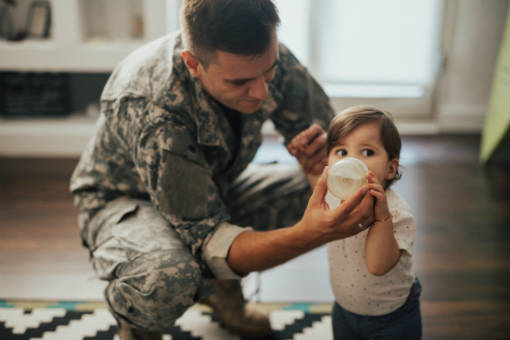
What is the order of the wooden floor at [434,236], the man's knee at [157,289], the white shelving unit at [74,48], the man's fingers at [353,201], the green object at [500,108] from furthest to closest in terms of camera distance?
the white shelving unit at [74,48] < the green object at [500,108] < the wooden floor at [434,236] < the man's knee at [157,289] < the man's fingers at [353,201]

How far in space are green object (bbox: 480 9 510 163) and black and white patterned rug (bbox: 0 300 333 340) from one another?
118cm

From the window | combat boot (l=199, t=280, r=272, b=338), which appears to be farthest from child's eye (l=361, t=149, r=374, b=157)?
the window

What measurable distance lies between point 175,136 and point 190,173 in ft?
0.28

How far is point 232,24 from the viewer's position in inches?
37.8

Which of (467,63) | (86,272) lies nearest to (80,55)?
(86,272)

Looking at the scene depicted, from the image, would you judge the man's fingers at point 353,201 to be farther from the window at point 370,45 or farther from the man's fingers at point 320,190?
the window at point 370,45

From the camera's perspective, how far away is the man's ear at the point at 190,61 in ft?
3.45

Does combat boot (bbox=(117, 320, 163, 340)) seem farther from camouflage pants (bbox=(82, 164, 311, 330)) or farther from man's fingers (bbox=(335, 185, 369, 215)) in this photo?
man's fingers (bbox=(335, 185, 369, 215))

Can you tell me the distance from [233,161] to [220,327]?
442 mm

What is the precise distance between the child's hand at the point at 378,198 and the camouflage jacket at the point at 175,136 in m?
0.38

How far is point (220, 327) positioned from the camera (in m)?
1.31

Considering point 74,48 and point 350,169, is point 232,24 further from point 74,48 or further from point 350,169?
point 74,48

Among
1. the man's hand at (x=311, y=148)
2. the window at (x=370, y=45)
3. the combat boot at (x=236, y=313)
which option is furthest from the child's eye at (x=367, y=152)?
the window at (x=370, y=45)

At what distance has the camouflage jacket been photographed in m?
1.05
